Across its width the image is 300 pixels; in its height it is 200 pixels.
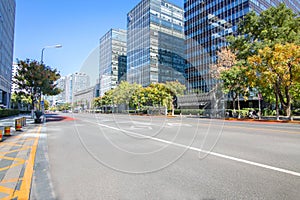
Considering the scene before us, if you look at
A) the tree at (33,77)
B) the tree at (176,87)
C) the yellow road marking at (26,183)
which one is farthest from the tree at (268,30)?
the yellow road marking at (26,183)

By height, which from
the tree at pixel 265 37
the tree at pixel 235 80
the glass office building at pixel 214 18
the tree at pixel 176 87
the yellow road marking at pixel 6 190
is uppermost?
the glass office building at pixel 214 18

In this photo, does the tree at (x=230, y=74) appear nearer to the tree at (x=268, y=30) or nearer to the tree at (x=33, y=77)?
the tree at (x=268, y=30)

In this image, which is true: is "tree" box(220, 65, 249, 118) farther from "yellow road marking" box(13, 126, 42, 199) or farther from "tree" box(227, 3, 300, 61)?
"yellow road marking" box(13, 126, 42, 199)

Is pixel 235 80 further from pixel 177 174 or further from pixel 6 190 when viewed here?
pixel 6 190

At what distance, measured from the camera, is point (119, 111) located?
15.6 meters

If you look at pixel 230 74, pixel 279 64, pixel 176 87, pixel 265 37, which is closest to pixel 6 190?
pixel 176 87

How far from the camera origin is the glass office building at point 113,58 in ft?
25.9

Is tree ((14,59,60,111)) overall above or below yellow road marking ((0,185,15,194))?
above

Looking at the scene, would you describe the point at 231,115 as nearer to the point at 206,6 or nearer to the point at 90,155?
the point at 90,155

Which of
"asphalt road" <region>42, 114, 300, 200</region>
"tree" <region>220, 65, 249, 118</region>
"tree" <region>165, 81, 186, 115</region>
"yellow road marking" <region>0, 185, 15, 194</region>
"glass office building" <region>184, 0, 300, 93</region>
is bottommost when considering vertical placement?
"yellow road marking" <region>0, 185, 15, 194</region>

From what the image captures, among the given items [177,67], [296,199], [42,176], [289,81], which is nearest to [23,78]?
[177,67]

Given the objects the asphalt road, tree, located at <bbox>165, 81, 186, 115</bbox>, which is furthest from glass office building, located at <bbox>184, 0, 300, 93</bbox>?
the asphalt road

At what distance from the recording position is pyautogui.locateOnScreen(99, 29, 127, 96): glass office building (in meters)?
7.88

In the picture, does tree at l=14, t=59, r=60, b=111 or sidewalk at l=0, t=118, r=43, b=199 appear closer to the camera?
sidewalk at l=0, t=118, r=43, b=199
